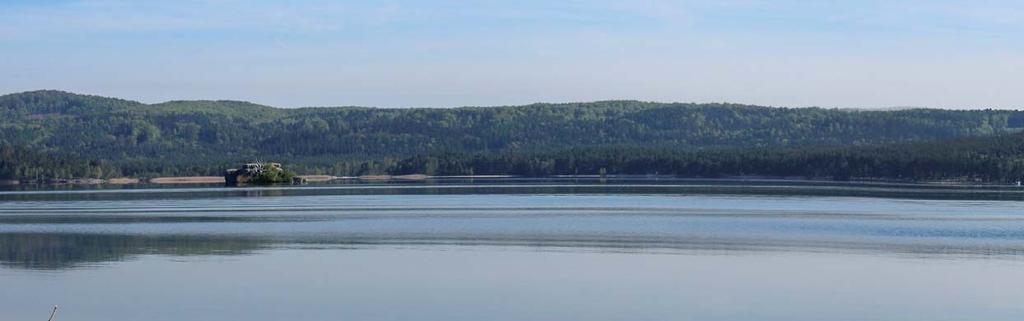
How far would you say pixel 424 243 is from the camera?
46562mm

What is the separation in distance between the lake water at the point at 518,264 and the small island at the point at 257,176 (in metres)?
68.2

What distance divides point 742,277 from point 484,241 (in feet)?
43.9

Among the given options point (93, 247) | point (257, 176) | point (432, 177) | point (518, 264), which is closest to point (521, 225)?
point (93, 247)

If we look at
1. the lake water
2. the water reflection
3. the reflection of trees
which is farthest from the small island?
the reflection of trees

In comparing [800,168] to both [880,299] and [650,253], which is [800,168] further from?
[880,299]

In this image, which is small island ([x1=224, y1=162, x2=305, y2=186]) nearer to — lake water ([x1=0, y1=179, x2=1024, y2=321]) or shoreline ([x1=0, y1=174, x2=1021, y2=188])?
shoreline ([x1=0, y1=174, x2=1021, y2=188])

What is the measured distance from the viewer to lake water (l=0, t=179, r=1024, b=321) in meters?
29.7

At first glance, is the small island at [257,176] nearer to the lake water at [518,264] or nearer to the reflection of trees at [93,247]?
the lake water at [518,264]

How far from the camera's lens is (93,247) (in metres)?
44.9

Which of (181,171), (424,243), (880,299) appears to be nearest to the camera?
(880,299)

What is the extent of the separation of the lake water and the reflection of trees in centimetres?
6

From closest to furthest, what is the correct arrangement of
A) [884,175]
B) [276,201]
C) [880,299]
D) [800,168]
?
1. [880,299]
2. [276,201]
3. [884,175]
4. [800,168]

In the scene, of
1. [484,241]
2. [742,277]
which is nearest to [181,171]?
[484,241]

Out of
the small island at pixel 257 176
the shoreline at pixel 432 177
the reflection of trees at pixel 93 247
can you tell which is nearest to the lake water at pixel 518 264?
the reflection of trees at pixel 93 247
